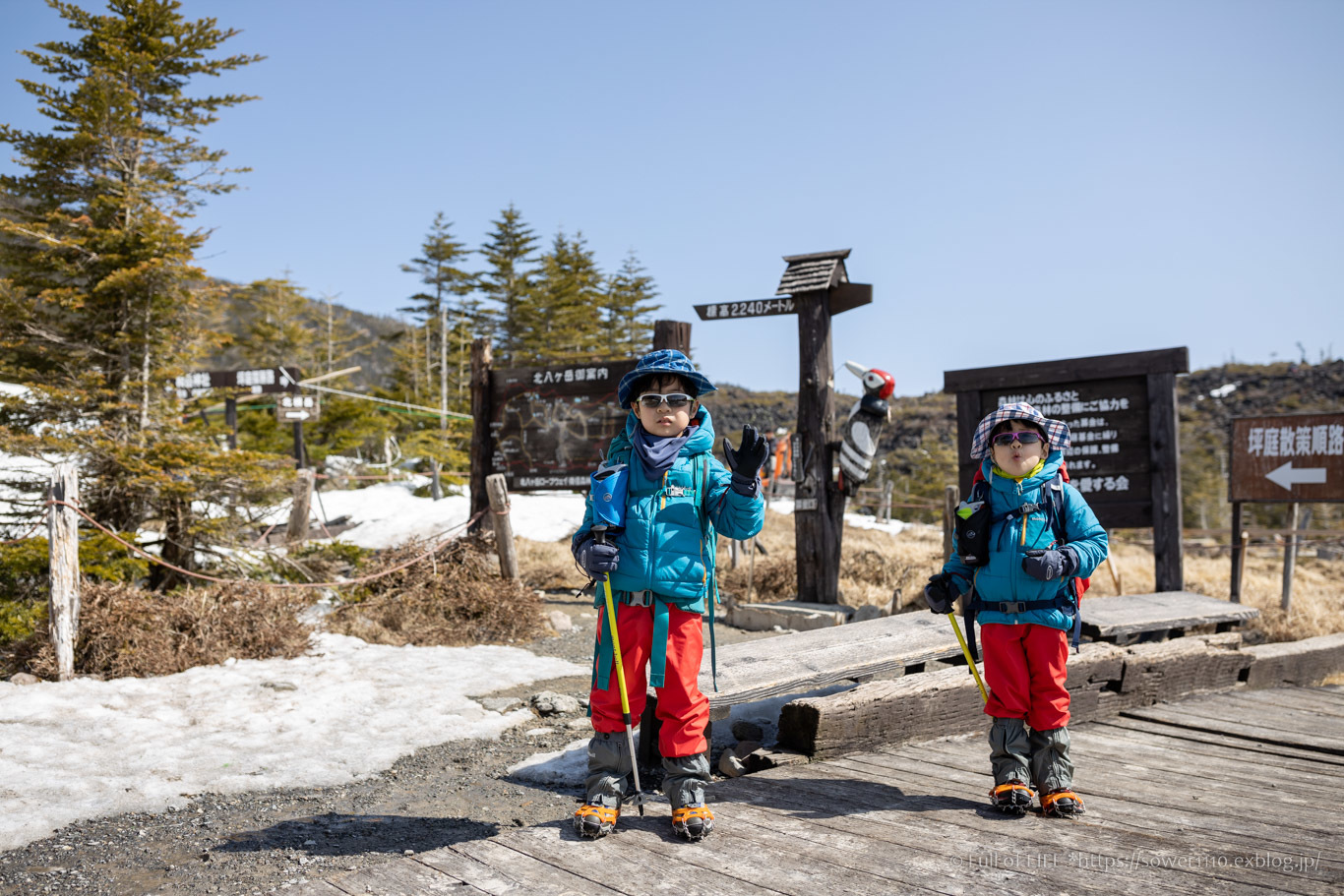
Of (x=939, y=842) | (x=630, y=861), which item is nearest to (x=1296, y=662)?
(x=939, y=842)

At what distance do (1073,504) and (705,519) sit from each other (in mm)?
1441

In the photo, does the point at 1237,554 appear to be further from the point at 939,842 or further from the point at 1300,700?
the point at 939,842

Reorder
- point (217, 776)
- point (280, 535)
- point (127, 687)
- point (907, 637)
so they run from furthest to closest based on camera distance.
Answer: point (280, 535), point (127, 687), point (907, 637), point (217, 776)

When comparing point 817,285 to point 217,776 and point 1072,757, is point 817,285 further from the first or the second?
point 217,776

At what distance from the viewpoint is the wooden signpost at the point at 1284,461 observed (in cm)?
908

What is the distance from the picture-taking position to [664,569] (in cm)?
314

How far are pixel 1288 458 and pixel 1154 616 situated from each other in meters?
4.70

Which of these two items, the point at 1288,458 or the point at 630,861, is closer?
the point at 630,861

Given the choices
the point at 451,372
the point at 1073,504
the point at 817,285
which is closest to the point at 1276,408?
the point at 451,372

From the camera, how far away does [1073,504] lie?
3.40m

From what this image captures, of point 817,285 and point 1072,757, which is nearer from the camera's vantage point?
point 1072,757

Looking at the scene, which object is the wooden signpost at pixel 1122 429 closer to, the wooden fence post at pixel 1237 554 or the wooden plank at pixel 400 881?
the wooden fence post at pixel 1237 554

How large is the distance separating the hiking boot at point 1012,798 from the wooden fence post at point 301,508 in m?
9.33

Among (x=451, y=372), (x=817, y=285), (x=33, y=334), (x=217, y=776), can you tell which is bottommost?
(x=217, y=776)
